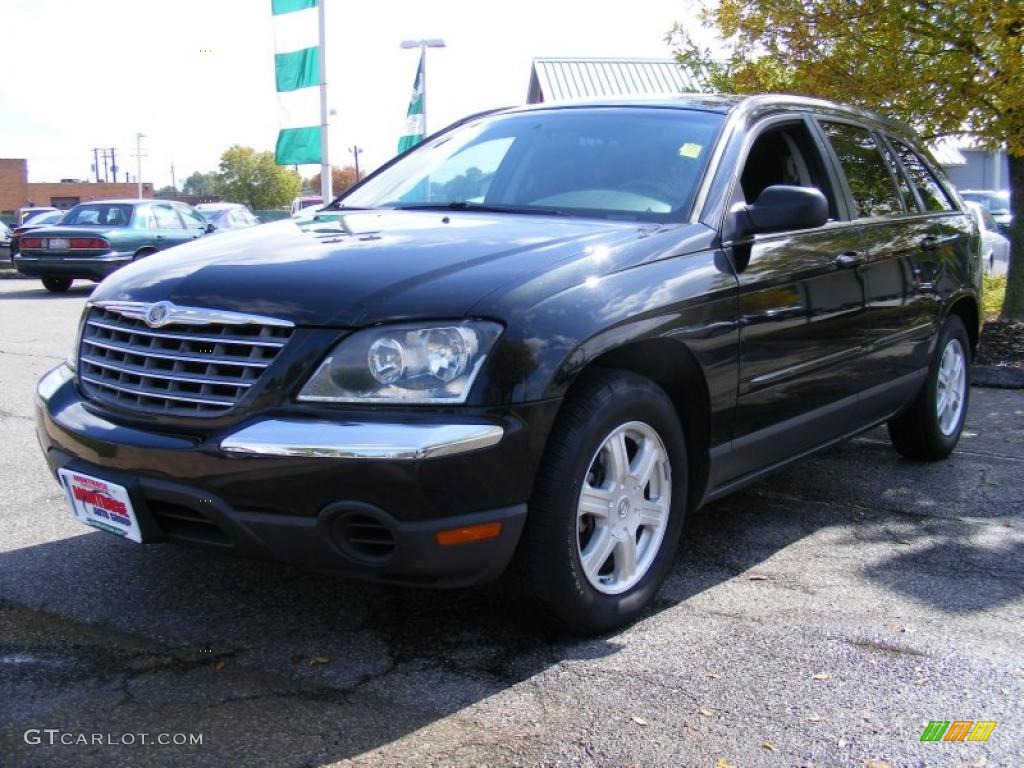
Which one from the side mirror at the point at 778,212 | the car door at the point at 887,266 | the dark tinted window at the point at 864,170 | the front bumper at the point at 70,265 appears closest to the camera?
the side mirror at the point at 778,212

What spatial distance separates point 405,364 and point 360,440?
0.26 metres

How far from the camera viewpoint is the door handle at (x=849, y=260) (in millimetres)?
4551

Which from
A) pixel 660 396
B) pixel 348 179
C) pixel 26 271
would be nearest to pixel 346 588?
pixel 660 396

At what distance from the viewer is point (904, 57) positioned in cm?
907

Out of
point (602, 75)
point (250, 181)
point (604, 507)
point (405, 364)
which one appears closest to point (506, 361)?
point (405, 364)

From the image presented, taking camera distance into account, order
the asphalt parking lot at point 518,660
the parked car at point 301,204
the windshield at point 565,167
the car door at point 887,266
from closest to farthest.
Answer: the asphalt parking lot at point 518,660 → the windshield at point 565,167 → the car door at point 887,266 → the parked car at point 301,204

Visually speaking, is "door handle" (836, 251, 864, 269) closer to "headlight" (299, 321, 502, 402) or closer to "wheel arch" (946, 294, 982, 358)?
"wheel arch" (946, 294, 982, 358)

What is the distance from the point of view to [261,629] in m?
3.51

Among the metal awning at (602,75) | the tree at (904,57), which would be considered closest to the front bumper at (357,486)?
the tree at (904,57)

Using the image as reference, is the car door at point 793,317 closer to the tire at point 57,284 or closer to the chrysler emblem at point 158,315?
the chrysler emblem at point 158,315

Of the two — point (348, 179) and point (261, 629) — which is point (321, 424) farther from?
point (348, 179)

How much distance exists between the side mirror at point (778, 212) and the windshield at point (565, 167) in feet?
0.66

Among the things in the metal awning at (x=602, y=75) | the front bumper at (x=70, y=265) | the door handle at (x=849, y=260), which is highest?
the metal awning at (x=602, y=75)

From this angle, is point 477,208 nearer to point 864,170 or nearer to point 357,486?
point 357,486
